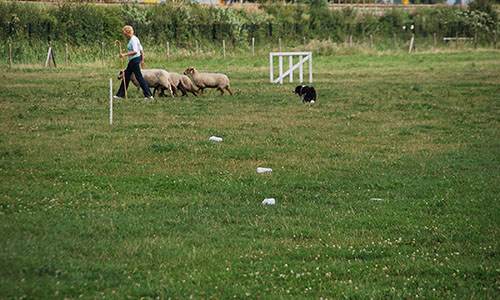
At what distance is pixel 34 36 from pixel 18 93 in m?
20.2

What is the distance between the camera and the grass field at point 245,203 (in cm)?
→ 557

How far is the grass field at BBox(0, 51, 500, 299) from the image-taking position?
5570mm

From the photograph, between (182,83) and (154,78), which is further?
(182,83)

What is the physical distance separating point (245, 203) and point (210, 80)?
1313cm

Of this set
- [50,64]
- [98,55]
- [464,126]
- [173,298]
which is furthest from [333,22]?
[173,298]

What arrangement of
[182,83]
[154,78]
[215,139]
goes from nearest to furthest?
[215,139]
[154,78]
[182,83]

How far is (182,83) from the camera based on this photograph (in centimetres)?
2028

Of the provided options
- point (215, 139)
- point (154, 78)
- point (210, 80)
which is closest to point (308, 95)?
point (210, 80)

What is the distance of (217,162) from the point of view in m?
10.5

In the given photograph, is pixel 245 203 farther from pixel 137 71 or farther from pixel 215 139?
pixel 137 71

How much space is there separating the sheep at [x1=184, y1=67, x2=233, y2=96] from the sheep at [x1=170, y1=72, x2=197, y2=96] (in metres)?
0.51

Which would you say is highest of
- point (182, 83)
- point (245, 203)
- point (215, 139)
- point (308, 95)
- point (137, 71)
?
point (137, 71)

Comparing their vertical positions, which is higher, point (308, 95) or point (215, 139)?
point (308, 95)

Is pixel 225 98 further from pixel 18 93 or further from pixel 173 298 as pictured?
pixel 173 298
